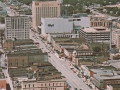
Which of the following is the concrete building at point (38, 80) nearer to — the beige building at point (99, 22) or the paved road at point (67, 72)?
the paved road at point (67, 72)

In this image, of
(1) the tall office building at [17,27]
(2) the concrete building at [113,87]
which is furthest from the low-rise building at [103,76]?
(1) the tall office building at [17,27]

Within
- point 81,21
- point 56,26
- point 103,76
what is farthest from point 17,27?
point 103,76

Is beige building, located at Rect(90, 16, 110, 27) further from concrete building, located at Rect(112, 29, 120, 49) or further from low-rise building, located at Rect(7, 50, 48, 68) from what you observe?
low-rise building, located at Rect(7, 50, 48, 68)

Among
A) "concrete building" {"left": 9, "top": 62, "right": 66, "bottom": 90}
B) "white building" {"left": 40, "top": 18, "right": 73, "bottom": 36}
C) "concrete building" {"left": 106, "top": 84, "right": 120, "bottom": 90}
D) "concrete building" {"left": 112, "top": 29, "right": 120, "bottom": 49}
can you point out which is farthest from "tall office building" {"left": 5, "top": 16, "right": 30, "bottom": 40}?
"concrete building" {"left": 106, "top": 84, "right": 120, "bottom": 90}

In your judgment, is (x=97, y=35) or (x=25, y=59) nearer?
(x=25, y=59)

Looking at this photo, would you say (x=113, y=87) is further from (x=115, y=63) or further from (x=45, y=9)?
(x=45, y=9)
